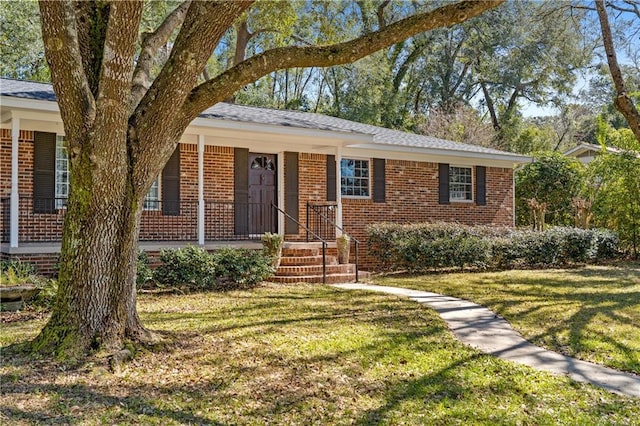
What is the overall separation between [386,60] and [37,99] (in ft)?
73.0

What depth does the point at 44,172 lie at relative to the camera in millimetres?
10555

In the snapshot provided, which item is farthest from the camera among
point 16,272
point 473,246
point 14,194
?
point 473,246

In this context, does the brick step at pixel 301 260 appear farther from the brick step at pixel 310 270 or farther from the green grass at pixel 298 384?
the green grass at pixel 298 384

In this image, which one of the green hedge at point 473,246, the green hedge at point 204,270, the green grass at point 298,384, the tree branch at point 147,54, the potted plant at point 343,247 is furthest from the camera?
the green hedge at point 473,246

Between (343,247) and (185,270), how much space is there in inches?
154

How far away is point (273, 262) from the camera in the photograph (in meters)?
11.3

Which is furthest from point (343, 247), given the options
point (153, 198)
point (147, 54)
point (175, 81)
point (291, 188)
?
point (175, 81)

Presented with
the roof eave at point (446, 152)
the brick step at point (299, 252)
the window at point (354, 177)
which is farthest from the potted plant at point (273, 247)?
the roof eave at point (446, 152)

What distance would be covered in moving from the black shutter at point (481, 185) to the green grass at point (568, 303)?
12.1ft

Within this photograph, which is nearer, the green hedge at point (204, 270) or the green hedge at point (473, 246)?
the green hedge at point (204, 270)

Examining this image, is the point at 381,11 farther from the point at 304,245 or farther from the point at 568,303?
the point at 568,303

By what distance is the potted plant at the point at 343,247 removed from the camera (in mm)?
12289

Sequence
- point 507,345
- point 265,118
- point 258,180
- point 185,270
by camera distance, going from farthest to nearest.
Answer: point 258,180
point 265,118
point 185,270
point 507,345

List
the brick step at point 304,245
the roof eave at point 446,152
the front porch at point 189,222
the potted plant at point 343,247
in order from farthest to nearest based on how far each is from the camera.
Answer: the roof eave at point 446,152 → the potted plant at point 343,247 → the brick step at point 304,245 → the front porch at point 189,222
